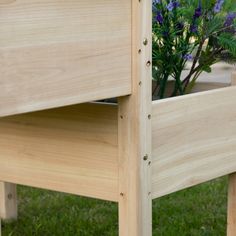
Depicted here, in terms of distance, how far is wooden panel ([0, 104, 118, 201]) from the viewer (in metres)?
1.57

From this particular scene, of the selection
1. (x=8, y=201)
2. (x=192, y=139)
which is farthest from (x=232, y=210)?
(x=8, y=201)

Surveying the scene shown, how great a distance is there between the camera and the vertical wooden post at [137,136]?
149cm

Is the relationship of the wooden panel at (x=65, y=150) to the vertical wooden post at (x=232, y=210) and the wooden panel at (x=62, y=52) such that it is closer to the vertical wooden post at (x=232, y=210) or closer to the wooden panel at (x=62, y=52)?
the wooden panel at (x=62, y=52)

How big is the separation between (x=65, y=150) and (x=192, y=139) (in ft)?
1.04

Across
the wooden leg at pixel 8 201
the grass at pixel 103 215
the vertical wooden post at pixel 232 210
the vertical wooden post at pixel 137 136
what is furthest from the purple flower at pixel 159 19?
the wooden leg at pixel 8 201

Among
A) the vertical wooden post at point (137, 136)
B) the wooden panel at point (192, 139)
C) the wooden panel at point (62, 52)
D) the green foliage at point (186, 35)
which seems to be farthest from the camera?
the green foliage at point (186, 35)

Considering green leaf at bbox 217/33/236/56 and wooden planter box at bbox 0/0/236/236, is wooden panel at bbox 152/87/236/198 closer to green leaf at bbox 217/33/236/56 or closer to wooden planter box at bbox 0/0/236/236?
wooden planter box at bbox 0/0/236/236

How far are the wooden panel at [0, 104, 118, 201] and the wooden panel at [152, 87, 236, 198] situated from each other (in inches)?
4.3

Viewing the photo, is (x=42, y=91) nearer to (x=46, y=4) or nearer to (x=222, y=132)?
(x=46, y=4)

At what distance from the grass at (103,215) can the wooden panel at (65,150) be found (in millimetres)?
745

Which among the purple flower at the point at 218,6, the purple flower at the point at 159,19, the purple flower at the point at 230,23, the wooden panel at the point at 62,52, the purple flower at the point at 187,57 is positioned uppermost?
the purple flower at the point at 218,6

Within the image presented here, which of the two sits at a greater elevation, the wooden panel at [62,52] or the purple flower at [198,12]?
the purple flower at [198,12]

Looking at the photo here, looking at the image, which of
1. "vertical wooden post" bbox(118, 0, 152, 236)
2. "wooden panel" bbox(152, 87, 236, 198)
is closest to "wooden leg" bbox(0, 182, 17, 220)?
"wooden panel" bbox(152, 87, 236, 198)

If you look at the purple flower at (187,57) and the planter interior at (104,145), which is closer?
the planter interior at (104,145)
